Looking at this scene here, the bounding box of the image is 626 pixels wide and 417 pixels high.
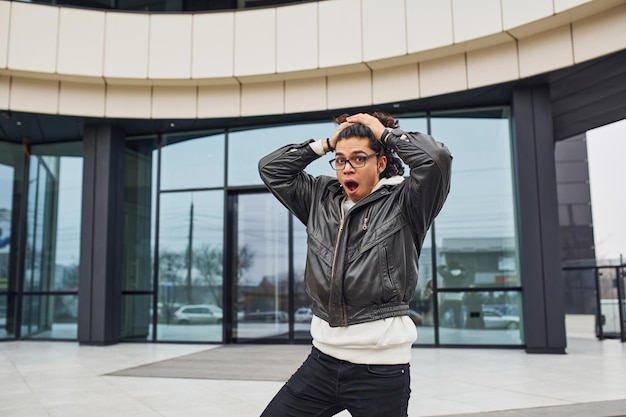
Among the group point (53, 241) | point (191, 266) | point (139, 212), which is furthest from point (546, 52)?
point (53, 241)

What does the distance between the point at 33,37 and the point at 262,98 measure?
3.85m

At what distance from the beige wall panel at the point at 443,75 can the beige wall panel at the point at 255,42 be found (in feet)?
8.10

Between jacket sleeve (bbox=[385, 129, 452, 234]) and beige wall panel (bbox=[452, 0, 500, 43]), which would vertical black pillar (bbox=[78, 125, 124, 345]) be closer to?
beige wall panel (bbox=[452, 0, 500, 43])

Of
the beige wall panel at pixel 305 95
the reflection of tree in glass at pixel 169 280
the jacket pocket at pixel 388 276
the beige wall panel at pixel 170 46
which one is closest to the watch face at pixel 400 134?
the jacket pocket at pixel 388 276

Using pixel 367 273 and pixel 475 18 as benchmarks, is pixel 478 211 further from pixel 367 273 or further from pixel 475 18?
pixel 367 273

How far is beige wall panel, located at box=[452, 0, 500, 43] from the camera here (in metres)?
8.10

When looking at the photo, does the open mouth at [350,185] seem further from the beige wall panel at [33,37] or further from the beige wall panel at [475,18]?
the beige wall panel at [33,37]

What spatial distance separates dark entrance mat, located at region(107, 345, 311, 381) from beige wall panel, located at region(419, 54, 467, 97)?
466cm

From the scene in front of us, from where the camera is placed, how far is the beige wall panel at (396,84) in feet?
30.5

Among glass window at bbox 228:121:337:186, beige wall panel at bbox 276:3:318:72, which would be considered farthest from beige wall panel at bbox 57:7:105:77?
beige wall panel at bbox 276:3:318:72

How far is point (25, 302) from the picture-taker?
11883 millimetres

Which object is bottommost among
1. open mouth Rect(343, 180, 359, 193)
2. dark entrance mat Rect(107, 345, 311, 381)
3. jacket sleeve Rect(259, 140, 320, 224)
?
dark entrance mat Rect(107, 345, 311, 381)

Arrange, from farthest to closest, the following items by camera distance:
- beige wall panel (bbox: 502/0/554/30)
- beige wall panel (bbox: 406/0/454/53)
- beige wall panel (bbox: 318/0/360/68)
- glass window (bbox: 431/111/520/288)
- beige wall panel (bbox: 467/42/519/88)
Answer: glass window (bbox: 431/111/520/288) < beige wall panel (bbox: 318/0/360/68) < beige wall panel (bbox: 467/42/519/88) < beige wall panel (bbox: 406/0/454/53) < beige wall panel (bbox: 502/0/554/30)

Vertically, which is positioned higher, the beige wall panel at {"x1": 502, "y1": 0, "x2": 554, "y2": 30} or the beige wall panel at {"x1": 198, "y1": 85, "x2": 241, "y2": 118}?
the beige wall panel at {"x1": 502, "y1": 0, "x2": 554, "y2": 30}
